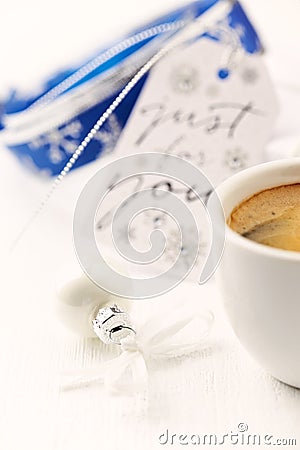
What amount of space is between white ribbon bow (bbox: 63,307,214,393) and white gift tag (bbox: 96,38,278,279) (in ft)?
0.86

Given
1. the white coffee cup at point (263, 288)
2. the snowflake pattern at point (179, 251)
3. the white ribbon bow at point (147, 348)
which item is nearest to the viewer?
the white coffee cup at point (263, 288)

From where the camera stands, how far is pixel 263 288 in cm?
83

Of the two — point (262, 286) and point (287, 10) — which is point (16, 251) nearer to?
point (262, 286)

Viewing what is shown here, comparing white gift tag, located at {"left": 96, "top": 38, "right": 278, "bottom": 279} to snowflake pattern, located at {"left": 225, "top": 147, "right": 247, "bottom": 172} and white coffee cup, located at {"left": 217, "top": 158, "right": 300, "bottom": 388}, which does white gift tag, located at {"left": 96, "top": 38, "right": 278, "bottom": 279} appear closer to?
snowflake pattern, located at {"left": 225, "top": 147, "right": 247, "bottom": 172}

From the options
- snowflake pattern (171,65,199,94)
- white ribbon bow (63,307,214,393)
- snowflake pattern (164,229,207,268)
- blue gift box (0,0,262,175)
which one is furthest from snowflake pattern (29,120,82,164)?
white ribbon bow (63,307,214,393)

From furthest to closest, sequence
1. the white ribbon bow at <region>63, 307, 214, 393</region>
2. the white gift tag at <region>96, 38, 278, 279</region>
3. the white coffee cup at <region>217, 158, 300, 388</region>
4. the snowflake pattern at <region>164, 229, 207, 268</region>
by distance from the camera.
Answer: the white gift tag at <region>96, 38, 278, 279</region> < the snowflake pattern at <region>164, 229, 207, 268</region> < the white ribbon bow at <region>63, 307, 214, 393</region> < the white coffee cup at <region>217, 158, 300, 388</region>

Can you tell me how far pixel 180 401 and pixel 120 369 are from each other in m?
0.07

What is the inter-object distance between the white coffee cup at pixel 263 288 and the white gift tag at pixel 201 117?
0.32 meters

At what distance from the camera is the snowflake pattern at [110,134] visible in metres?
1.41

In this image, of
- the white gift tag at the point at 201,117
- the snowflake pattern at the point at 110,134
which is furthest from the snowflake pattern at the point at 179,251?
the snowflake pattern at the point at 110,134

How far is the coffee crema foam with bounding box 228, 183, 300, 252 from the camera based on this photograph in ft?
2.82

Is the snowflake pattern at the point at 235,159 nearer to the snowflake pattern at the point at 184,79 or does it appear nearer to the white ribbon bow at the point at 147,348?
the snowflake pattern at the point at 184,79

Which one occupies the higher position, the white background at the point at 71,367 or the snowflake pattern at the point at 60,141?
the snowflake pattern at the point at 60,141

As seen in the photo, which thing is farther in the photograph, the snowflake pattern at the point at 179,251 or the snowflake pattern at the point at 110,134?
the snowflake pattern at the point at 110,134
